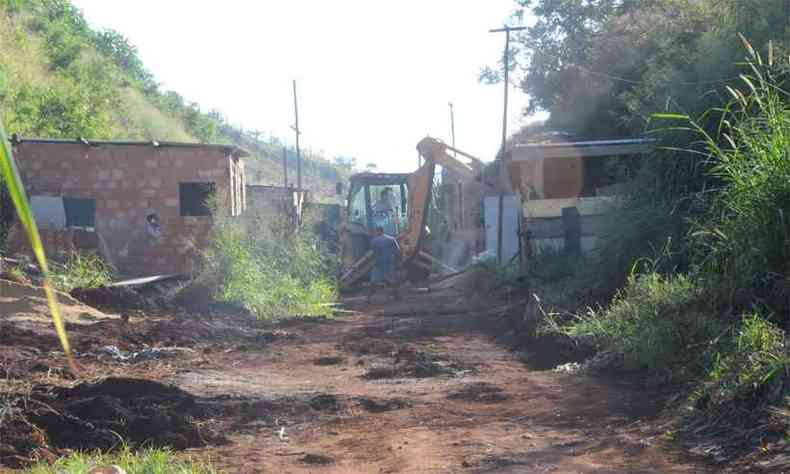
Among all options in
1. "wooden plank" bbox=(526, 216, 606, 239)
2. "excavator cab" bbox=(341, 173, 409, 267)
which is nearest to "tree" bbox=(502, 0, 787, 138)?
"wooden plank" bbox=(526, 216, 606, 239)

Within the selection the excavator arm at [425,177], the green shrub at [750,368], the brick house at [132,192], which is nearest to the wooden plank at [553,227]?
the excavator arm at [425,177]

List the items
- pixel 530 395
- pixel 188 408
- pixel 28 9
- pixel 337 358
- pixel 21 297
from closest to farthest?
pixel 188 408
pixel 530 395
pixel 337 358
pixel 21 297
pixel 28 9

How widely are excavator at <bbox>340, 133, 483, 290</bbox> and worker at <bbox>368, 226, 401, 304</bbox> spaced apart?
1100 mm

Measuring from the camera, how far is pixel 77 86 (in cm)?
3203

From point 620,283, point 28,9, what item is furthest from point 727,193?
point 28,9

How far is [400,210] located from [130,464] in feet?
69.3

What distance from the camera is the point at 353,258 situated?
2444cm

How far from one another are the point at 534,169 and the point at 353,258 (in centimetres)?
681

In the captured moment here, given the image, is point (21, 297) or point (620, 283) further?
point (21, 297)

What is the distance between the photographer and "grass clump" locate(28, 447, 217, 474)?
508cm

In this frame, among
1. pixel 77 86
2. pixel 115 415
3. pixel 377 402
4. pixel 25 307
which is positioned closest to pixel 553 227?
pixel 25 307

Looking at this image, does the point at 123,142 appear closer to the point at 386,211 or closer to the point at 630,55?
the point at 386,211

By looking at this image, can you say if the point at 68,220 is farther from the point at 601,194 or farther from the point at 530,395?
the point at 530,395

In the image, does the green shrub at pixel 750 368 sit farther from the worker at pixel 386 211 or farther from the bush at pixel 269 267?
the worker at pixel 386 211
